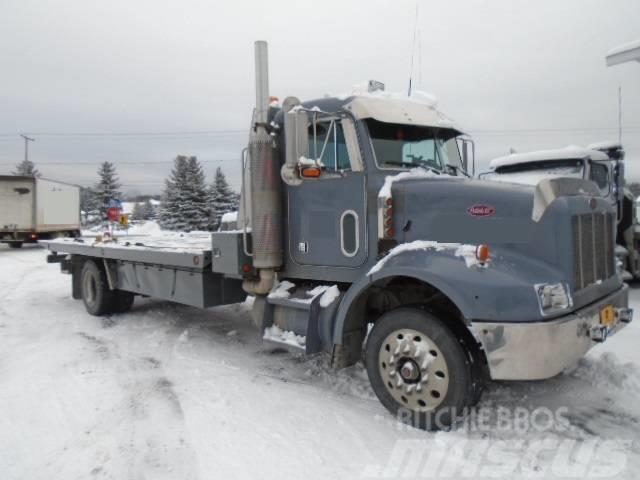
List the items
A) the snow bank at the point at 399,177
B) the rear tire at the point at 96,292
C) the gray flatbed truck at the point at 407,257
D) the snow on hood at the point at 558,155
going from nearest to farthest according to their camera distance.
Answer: the gray flatbed truck at the point at 407,257
the snow bank at the point at 399,177
the rear tire at the point at 96,292
the snow on hood at the point at 558,155

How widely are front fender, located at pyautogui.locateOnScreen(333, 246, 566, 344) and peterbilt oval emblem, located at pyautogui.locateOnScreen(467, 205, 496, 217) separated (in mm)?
280

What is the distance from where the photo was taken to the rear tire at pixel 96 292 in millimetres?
7738

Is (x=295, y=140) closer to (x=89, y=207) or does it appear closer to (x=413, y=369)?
(x=413, y=369)

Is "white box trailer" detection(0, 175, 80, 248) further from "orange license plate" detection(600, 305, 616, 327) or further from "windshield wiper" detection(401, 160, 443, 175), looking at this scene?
"orange license plate" detection(600, 305, 616, 327)

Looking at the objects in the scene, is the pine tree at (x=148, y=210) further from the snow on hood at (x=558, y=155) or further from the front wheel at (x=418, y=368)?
the front wheel at (x=418, y=368)

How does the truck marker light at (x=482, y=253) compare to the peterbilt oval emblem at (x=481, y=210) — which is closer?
the truck marker light at (x=482, y=253)

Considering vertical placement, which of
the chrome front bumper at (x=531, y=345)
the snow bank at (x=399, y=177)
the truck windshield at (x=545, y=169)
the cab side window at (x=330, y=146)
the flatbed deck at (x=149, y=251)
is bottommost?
the chrome front bumper at (x=531, y=345)

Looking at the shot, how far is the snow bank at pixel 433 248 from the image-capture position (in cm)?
352

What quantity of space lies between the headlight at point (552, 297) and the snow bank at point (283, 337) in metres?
2.01

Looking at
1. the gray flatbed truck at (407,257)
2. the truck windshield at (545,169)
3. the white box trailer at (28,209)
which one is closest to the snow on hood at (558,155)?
the truck windshield at (545,169)

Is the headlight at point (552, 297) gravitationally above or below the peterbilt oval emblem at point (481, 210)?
below

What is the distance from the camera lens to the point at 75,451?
11.2ft

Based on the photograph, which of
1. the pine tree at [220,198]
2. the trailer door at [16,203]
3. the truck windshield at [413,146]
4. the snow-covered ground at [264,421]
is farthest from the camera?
the pine tree at [220,198]

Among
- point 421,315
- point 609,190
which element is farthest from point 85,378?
point 609,190
